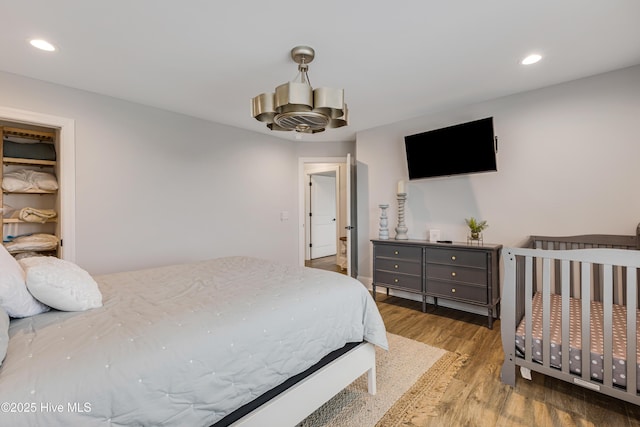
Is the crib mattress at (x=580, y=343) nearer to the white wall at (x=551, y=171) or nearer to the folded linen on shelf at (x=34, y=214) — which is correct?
the white wall at (x=551, y=171)

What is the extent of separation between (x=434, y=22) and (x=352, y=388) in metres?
2.47

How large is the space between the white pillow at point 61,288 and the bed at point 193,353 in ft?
0.16

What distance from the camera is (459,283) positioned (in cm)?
303

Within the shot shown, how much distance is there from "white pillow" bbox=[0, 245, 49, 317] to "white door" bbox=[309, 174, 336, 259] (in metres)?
5.66

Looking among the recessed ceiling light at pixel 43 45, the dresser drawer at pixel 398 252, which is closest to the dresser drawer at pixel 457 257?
the dresser drawer at pixel 398 252

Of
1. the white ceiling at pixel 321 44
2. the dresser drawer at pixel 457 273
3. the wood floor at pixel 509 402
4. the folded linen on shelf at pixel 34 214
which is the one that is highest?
the white ceiling at pixel 321 44

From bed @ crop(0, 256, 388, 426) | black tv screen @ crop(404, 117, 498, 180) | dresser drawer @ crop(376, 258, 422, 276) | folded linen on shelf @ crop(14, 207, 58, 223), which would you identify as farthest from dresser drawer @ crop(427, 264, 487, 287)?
folded linen on shelf @ crop(14, 207, 58, 223)

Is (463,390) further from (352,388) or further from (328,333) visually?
(328,333)

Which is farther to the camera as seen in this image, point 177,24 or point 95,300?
point 177,24

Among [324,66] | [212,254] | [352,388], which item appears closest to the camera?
[352,388]

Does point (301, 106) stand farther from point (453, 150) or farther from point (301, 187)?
point (301, 187)

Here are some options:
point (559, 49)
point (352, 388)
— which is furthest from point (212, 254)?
point (559, 49)

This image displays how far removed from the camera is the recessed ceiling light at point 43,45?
1969 mm

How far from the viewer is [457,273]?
304 centimetres
